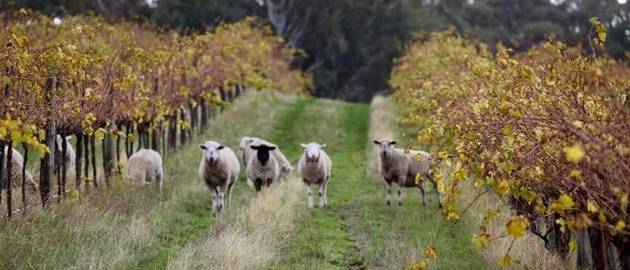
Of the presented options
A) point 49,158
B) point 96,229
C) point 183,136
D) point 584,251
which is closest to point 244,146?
→ point 183,136

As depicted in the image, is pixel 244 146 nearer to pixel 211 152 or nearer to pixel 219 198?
pixel 219 198

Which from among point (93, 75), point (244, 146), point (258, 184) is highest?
point (93, 75)

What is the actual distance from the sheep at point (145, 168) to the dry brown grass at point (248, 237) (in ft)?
8.06

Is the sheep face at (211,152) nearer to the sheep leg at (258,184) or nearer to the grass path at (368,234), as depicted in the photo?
the sheep leg at (258,184)

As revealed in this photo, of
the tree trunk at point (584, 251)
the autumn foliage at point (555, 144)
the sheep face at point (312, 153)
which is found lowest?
the tree trunk at point (584, 251)

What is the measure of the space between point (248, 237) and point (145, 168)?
5.37 metres

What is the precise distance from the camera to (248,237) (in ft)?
38.4

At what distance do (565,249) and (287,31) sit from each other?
156 ft

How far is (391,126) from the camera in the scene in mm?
29406

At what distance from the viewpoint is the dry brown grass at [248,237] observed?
33.7 feet

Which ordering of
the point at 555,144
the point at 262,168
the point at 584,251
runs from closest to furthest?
the point at 555,144 → the point at 584,251 → the point at 262,168

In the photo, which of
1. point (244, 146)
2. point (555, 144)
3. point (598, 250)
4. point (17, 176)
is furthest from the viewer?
point (244, 146)

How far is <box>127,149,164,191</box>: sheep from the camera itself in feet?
52.4

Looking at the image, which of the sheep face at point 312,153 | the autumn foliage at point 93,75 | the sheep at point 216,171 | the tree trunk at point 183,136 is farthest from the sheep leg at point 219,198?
the tree trunk at point 183,136
